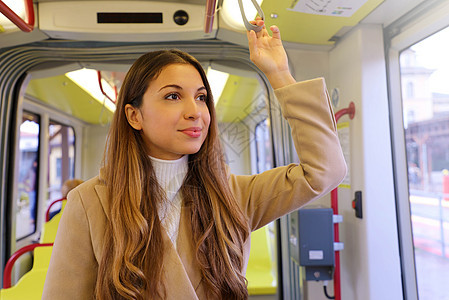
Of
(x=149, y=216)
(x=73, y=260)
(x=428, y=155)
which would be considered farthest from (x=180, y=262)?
(x=428, y=155)

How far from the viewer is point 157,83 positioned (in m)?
1.14

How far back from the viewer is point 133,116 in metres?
1.20

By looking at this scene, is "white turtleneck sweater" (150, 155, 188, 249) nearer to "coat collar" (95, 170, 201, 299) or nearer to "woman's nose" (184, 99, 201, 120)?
"coat collar" (95, 170, 201, 299)

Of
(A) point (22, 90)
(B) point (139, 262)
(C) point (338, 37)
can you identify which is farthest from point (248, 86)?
(B) point (139, 262)

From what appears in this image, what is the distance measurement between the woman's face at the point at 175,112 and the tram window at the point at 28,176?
4.82m

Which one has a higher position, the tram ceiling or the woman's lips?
the tram ceiling

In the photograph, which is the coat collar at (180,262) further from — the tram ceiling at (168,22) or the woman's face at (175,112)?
the tram ceiling at (168,22)

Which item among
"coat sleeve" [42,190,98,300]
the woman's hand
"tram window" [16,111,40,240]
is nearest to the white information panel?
the woman's hand

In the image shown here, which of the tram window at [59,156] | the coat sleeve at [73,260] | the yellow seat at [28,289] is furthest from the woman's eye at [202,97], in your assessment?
the tram window at [59,156]

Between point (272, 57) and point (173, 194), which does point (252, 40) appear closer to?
point (272, 57)

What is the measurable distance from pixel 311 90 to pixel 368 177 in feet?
4.63

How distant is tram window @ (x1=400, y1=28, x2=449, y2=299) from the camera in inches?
83.1

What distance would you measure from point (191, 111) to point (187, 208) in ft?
1.11

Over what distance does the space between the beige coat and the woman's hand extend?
49mm
